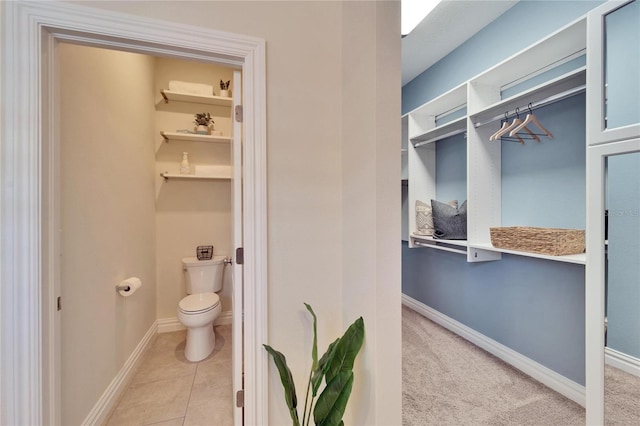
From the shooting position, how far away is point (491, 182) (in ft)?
7.45

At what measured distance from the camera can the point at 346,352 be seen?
3.67ft

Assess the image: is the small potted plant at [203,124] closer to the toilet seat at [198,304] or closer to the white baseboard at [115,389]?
the toilet seat at [198,304]

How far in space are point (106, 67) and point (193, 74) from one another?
1263 mm

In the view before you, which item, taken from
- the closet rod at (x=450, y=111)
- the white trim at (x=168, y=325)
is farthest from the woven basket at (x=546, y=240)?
the white trim at (x=168, y=325)

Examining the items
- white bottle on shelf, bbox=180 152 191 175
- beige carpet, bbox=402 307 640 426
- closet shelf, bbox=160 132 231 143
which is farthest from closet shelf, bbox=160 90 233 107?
beige carpet, bbox=402 307 640 426

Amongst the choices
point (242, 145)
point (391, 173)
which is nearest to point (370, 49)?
point (391, 173)

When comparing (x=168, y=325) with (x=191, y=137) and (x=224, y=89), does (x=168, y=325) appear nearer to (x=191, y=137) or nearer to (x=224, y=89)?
(x=191, y=137)

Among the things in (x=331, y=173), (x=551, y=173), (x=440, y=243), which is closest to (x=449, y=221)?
(x=440, y=243)

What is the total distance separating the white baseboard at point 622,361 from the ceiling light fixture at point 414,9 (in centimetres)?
221

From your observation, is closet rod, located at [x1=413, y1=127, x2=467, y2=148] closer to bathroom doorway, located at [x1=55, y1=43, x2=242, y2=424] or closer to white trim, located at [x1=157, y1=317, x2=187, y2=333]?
bathroom doorway, located at [x1=55, y1=43, x2=242, y2=424]

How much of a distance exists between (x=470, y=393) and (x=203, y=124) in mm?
3348

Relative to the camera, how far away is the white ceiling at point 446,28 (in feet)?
6.88

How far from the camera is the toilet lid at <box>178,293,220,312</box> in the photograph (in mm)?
2158

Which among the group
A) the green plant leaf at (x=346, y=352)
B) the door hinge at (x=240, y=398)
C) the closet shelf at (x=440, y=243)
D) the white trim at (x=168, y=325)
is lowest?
the white trim at (x=168, y=325)
